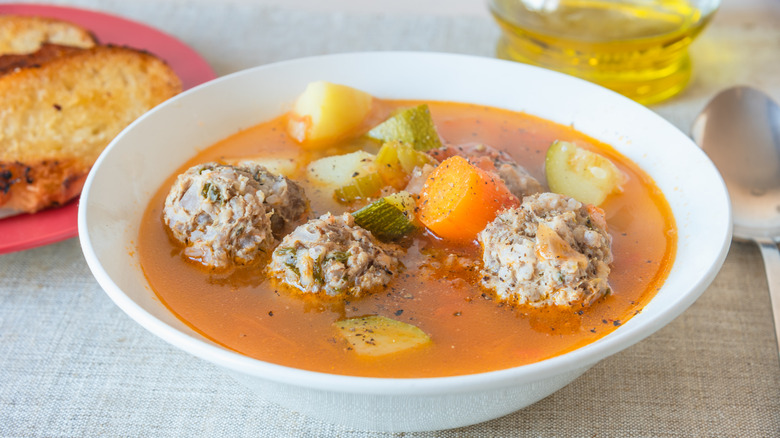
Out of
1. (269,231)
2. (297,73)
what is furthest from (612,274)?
(297,73)

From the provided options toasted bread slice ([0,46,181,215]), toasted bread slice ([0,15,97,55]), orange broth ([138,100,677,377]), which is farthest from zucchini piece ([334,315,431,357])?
toasted bread slice ([0,15,97,55])

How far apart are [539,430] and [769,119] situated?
231cm

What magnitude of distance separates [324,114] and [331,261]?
1028 mm

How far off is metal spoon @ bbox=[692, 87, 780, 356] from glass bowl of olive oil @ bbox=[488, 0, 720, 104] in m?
0.46

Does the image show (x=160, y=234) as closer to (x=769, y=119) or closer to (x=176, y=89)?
(x=176, y=89)

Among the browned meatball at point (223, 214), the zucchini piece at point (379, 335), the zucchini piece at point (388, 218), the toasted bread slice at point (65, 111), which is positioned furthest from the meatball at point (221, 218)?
the toasted bread slice at point (65, 111)

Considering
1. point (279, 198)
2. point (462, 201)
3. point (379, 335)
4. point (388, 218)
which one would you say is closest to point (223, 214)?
point (279, 198)

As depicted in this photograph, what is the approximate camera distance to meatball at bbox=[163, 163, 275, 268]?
2484 mm

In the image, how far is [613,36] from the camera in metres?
3.98

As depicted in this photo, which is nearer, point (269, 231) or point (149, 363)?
point (269, 231)

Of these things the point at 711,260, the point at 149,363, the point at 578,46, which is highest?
the point at 711,260

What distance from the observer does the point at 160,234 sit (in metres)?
2.67

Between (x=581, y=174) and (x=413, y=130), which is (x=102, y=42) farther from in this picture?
(x=581, y=174)

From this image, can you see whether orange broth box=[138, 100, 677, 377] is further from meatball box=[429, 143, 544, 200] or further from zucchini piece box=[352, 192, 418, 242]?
meatball box=[429, 143, 544, 200]
